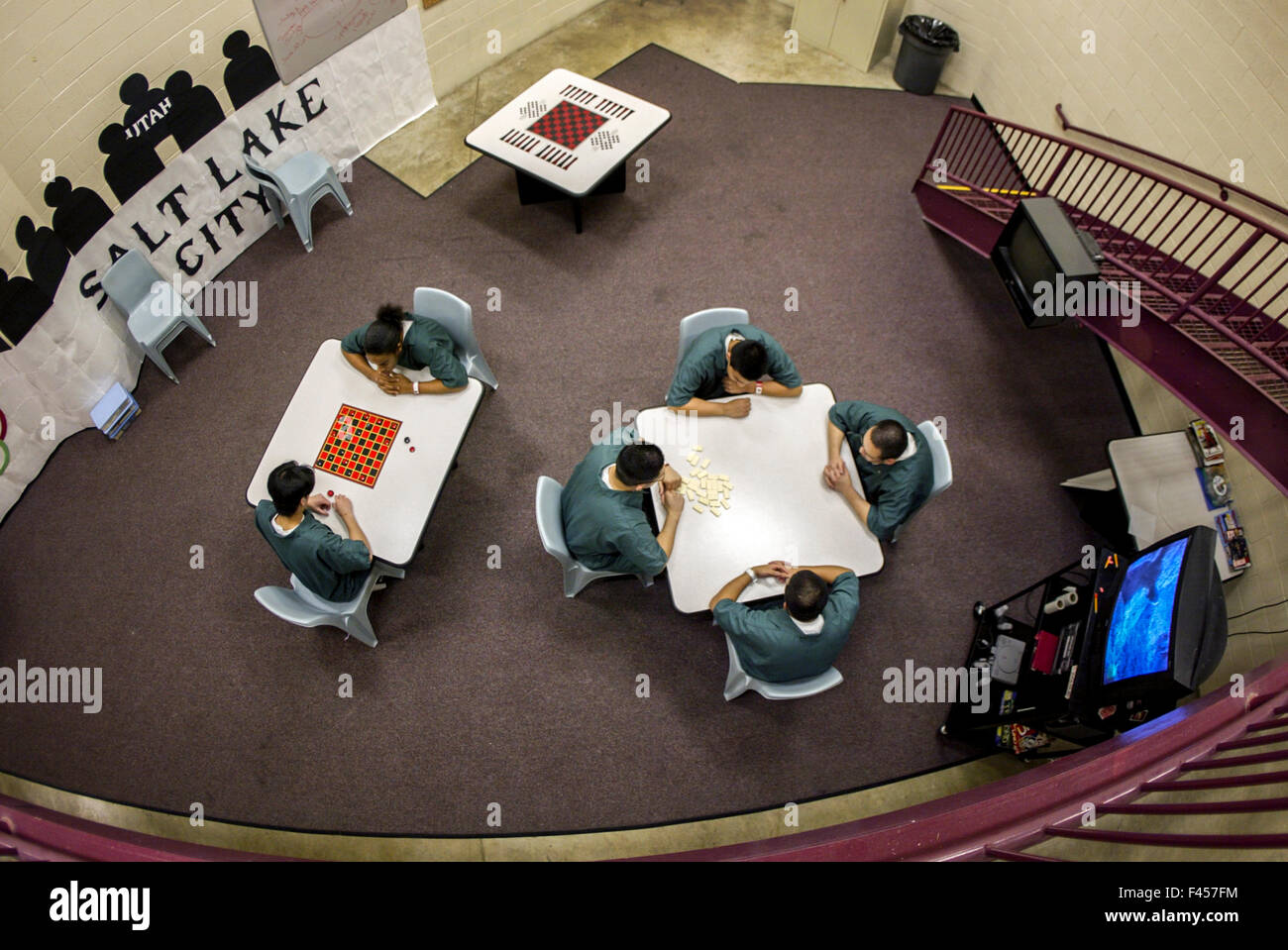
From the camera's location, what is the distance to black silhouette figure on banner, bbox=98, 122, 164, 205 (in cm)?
434

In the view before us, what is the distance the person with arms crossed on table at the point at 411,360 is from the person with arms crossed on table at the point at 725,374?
1.12 meters

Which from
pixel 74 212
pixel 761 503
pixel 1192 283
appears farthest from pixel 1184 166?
pixel 74 212

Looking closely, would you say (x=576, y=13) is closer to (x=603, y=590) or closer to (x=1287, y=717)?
(x=603, y=590)

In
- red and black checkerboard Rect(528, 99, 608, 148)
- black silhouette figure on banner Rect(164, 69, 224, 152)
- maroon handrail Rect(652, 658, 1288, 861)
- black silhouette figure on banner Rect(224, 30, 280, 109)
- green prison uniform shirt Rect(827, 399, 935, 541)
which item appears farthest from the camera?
red and black checkerboard Rect(528, 99, 608, 148)

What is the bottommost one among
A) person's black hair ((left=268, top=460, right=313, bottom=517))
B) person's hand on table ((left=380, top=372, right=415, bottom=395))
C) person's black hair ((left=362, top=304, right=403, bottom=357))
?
person's black hair ((left=268, top=460, right=313, bottom=517))

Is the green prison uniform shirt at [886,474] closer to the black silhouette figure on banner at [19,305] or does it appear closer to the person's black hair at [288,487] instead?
the person's black hair at [288,487]

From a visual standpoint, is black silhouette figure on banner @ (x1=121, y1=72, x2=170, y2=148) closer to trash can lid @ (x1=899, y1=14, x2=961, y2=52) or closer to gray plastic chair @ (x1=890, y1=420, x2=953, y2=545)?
gray plastic chair @ (x1=890, y1=420, x2=953, y2=545)

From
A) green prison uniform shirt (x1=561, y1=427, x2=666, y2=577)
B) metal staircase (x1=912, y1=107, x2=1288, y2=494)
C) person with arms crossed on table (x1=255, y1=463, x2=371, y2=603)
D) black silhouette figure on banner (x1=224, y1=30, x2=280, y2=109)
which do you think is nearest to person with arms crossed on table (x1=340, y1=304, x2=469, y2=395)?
person with arms crossed on table (x1=255, y1=463, x2=371, y2=603)

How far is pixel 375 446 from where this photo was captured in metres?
3.65

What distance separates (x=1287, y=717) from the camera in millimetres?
2445

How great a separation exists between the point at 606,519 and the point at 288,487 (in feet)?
4.50

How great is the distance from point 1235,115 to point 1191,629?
329 cm

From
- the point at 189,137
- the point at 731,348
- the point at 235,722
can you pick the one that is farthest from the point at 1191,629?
the point at 189,137

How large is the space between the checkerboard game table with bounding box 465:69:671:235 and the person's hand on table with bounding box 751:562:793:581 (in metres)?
3.09
